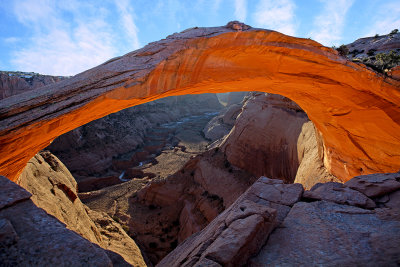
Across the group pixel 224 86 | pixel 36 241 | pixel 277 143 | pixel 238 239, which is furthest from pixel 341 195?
pixel 277 143

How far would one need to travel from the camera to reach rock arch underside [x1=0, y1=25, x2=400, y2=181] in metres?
5.32

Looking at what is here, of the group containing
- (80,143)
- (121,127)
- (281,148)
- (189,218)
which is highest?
(121,127)

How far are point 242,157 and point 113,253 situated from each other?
11826 millimetres

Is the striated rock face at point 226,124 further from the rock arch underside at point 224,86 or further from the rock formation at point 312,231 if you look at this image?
the rock formation at point 312,231

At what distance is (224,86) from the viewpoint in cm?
856

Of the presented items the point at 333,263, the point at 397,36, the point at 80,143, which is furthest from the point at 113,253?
the point at 80,143

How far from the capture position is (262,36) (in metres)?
6.20

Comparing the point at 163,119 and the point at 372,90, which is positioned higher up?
the point at 163,119

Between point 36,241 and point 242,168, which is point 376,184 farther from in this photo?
point 242,168

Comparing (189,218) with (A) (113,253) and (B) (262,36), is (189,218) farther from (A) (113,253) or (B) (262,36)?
(B) (262,36)

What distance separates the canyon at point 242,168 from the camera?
289 centimetres

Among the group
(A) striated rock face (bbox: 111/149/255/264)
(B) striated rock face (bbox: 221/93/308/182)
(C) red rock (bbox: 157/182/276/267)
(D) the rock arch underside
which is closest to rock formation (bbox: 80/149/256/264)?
(A) striated rock face (bbox: 111/149/255/264)

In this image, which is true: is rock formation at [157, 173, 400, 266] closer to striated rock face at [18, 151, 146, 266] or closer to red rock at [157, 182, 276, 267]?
red rock at [157, 182, 276, 267]

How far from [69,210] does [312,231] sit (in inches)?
386
